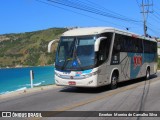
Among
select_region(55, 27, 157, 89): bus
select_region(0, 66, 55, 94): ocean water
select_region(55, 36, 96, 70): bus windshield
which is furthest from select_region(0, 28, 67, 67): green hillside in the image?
select_region(55, 36, 96, 70): bus windshield

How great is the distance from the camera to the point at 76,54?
16984 millimetres

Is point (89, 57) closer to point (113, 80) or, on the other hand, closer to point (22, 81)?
point (113, 80)

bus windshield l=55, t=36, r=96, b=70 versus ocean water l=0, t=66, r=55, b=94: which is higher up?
bus windshield l=55, t=36, r=96, b=70

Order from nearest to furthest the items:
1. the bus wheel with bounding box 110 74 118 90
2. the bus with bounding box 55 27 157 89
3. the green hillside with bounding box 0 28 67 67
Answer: the bus with bounding box 55 27 157 89
the bus wheel with bounding box 110 74 118 90
the green hillside with bounding box 0 28 67 67

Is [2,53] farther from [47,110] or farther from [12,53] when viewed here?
[47,110]

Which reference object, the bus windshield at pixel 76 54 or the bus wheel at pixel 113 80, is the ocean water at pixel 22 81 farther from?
the bus wheel at pixel 113 80

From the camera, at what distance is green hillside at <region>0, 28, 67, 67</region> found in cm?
14462

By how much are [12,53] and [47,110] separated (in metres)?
152

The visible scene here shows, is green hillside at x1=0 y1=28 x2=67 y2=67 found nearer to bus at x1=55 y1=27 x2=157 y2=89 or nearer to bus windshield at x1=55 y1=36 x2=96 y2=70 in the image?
bus at x1=55 y1=27 x2=157 y2=89

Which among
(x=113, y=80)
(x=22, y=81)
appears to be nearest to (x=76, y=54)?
(x=113, y=80)

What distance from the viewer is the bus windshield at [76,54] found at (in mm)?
16781

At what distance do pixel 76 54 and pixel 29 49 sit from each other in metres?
137

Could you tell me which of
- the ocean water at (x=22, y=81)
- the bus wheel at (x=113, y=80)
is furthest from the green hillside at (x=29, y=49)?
the bus wheel at (x=113, y=80)

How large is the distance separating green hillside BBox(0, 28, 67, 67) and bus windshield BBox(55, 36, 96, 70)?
382ft
